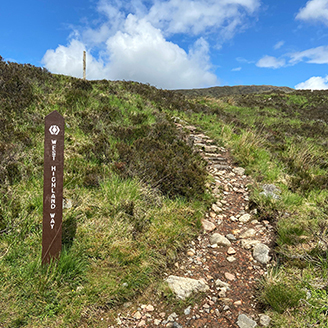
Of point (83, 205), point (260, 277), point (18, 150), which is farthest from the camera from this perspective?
point (18, 150)

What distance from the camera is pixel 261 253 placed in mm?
4281

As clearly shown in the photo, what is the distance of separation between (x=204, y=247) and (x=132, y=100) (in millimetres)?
8293

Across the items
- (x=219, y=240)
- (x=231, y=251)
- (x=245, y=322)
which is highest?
(x=219, y=240)

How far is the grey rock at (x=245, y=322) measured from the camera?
2979mm

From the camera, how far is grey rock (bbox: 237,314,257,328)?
9.77 ft

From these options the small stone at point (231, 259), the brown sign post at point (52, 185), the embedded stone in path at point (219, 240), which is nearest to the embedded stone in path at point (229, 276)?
the small stone at point (231, 259)

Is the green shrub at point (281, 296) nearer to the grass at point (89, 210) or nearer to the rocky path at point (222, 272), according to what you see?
the rocky path at point (222, 272)

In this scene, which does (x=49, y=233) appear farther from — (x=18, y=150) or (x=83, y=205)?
(x=18, y=150)

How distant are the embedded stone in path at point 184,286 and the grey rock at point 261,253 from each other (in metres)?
1.20

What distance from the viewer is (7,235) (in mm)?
3494

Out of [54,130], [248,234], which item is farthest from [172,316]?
[54,130]

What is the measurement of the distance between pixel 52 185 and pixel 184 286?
2.37 m

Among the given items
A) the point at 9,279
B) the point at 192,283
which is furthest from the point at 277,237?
the point at 9,279

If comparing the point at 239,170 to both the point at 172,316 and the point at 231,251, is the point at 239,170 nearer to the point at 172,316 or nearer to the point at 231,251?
the point at 231,251
